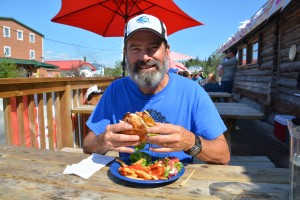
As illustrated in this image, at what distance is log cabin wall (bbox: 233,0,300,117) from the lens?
5223mm

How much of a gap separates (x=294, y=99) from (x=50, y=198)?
5200 millimetres

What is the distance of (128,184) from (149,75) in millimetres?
875

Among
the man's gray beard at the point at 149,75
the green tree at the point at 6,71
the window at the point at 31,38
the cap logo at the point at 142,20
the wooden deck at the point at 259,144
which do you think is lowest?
the wooden deck at the point at 259,144

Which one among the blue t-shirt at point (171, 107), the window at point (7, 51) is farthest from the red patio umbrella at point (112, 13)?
the window at point (7, 51)

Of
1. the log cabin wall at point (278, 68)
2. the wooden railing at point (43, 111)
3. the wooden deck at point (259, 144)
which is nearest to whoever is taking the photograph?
the wooden railing at point (43, 111)

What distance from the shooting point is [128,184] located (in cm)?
119

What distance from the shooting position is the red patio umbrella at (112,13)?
436 centimetres

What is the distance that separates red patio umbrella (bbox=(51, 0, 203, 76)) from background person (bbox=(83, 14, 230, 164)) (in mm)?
2403

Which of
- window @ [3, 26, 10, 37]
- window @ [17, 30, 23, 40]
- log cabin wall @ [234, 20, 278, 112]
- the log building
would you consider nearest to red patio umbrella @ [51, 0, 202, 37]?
the log building

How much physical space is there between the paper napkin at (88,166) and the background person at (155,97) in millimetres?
104

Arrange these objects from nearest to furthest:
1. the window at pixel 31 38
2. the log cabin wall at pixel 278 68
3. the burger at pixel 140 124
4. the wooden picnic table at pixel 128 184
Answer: the wooden picnic table at pixel 128 184
the burger at pixel 140 124
the log cabin wall at pixel 278 68
the window at pixel 31 38

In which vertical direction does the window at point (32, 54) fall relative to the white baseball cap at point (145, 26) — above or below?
above

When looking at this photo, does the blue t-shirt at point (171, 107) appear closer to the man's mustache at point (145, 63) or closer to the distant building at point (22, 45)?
the man's mustache at point (145, 63)

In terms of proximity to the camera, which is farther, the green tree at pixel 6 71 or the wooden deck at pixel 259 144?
the green tree at pixel 6 71
